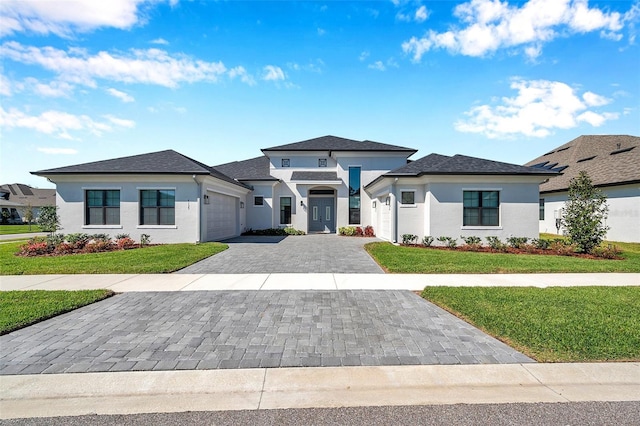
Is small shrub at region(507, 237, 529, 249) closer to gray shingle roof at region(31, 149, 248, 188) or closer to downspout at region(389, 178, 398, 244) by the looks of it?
downspout at region(389, 178, 398, 244)

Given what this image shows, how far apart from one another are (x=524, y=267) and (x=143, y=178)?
17.1 m

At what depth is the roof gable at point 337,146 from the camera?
22172 mm

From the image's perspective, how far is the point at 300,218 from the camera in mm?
22875

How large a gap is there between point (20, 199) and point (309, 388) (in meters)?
68.7

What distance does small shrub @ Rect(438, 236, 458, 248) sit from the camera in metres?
14.5

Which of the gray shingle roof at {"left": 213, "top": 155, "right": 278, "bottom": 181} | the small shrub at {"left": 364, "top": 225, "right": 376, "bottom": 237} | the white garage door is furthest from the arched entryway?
the white garage door

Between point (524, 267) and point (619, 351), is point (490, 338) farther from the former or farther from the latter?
point (524, 267)

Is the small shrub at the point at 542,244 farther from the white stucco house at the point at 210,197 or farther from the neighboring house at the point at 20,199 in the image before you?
the neighboring house at the point at 20,199

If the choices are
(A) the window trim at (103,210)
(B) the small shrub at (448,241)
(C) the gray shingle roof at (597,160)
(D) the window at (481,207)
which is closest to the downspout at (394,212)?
(B) the small shrub at (448,241)

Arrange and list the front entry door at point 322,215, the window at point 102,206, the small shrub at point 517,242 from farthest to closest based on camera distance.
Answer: the front entry door at point 322,215, the window at point 102,206, the small shrub at point 517,242

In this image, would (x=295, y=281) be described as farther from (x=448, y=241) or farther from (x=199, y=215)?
(x=448, y=241)

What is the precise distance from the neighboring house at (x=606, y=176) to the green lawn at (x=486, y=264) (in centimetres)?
630

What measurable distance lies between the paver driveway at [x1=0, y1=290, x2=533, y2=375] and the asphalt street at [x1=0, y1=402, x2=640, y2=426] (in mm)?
836

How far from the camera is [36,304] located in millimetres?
5727
